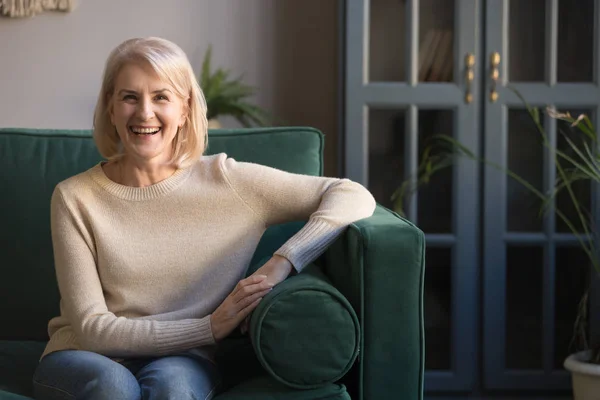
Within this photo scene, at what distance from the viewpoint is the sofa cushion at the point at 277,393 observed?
154 centimetres

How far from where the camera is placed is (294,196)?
179cm

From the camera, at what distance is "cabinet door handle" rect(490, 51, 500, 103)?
2830 mm

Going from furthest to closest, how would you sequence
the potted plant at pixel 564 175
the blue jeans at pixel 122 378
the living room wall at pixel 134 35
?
the living room wall at pixel 134 35
the potted plant at pixel 564 175
the blue jeans at pixel 122 378

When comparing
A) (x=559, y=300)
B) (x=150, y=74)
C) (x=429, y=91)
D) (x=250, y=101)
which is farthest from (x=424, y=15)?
(x=150, y=74)

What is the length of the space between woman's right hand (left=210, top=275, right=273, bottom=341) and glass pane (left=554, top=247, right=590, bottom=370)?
154 centimetres

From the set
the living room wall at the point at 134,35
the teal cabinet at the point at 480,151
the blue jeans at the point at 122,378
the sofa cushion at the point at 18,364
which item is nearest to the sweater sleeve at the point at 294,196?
the blue jeans at the point at 122,378

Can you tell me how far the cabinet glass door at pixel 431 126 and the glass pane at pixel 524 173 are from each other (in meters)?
0.12

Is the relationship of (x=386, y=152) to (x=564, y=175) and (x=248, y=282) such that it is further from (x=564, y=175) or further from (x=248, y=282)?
(x=248, y=282)

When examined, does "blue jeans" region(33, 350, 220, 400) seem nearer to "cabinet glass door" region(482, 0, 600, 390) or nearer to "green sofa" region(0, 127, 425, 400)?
"green sofa" region(0, 127, 425, 400)

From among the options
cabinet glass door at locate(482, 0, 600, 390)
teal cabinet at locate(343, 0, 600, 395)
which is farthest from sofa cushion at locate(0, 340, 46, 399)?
cabinet glass door at locate(482, 0, 600, 390)

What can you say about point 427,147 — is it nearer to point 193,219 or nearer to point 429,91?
point 429,91

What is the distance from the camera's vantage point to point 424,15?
286 cm

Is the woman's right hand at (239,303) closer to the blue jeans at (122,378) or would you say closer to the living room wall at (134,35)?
the blue jeans at (122,378)

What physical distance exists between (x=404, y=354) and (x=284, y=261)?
27 centimetres
